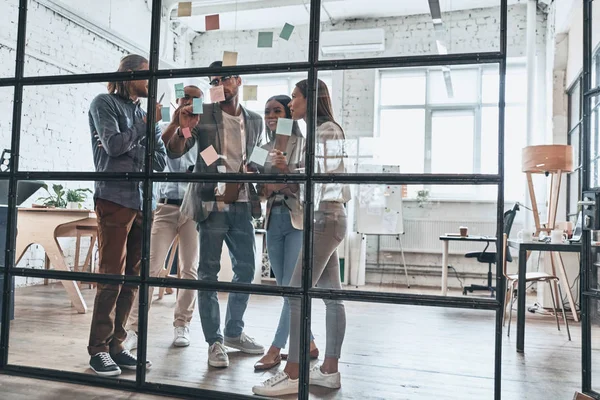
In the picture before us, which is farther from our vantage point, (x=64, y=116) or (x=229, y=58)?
(x=64, y=116)

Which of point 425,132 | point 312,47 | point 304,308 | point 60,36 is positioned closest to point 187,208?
point 304,308

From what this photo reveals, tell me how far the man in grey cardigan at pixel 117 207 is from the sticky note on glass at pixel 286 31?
2.21 feet

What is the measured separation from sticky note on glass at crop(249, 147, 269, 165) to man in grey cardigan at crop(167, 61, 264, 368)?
2 cm

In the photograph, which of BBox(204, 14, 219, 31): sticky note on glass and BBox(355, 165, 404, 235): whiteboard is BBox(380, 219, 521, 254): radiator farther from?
BBox(204, 14, 219, 31): sticky note on glass

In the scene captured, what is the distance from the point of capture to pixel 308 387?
2.13m

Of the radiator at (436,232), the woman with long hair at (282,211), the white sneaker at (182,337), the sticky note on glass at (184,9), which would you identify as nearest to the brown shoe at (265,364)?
the woman with long hair at (282,211)

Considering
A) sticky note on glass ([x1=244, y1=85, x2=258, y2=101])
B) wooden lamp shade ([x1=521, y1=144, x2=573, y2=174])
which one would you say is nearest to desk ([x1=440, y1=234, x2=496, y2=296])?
sticky note on glass ([x1=244, y1=85, x2=258, y2=101])

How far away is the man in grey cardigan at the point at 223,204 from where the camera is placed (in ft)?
7.45

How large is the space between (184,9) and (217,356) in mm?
1616

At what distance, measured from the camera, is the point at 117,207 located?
2.48 metres

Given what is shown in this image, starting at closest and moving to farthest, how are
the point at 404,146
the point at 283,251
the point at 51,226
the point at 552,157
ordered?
the point at 404,146 < the point at 283,251 < the point at 51,226 < the point at 552,157

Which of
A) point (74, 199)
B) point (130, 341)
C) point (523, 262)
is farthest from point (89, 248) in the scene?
point (523, 262)

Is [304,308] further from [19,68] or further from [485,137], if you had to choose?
[19,68]

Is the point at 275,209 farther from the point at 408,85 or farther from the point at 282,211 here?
the point at 408,85
